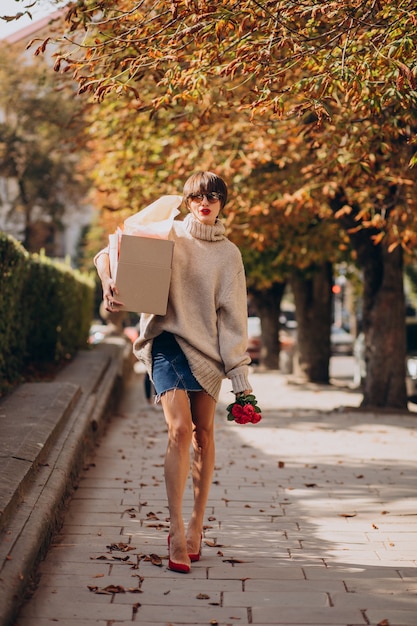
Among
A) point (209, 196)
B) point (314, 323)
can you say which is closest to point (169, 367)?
point (209, 196)

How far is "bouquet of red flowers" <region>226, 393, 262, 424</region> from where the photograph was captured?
16.7ft

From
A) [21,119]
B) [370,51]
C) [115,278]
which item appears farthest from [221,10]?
[21,119]

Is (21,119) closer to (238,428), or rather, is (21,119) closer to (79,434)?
(238,428)

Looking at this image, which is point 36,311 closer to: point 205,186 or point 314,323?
point 205,186

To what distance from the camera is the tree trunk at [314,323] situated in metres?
21.7

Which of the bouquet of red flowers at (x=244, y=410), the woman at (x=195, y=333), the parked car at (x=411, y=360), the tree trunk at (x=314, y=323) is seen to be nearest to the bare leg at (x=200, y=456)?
the woman at (x=195, y=333)

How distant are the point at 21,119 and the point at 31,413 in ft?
99.9

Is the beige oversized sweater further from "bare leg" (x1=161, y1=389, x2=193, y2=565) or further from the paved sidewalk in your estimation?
the paved sidewalk

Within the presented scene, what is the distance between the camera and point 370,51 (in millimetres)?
6551

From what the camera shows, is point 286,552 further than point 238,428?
No

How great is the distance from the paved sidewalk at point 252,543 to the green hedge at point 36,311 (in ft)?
5.26

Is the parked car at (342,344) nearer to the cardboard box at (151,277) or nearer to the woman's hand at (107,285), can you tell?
the woman's hand at (107,285)

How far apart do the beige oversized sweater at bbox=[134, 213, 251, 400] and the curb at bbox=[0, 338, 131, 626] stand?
1142 millimetres

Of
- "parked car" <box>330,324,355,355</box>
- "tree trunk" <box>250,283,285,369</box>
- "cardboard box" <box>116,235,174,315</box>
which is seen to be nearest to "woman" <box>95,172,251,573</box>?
"cardboard box" <box>116,235,174,315</box>
